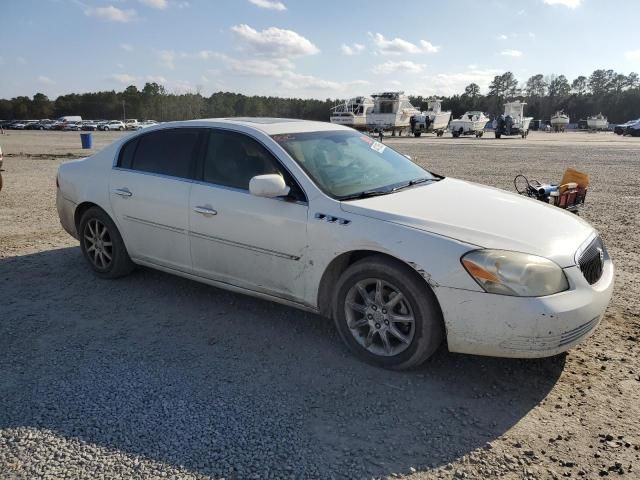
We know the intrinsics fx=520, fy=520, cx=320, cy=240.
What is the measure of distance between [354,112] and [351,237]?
5543 centimetres

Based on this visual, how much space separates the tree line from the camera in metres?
107

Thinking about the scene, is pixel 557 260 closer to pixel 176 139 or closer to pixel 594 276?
pixel 594 276

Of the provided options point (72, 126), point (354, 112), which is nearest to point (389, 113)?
point (354, 112)

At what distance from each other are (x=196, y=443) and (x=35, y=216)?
7.26 metres

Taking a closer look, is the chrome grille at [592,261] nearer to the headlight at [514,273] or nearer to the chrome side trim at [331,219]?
the headlight at [514,273]

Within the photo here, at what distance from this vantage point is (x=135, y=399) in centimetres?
A: 319

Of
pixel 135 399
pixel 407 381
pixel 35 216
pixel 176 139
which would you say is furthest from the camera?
pixel 35 216

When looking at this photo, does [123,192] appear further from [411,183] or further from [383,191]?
[411,183]

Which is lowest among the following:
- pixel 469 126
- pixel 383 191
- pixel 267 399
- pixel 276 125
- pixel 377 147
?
pixel 267 399

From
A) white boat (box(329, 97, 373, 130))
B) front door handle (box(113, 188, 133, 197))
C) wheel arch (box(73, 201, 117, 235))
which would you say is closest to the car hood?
front door handle (box(113, 188, 133, 197))

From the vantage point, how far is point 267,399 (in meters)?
3.21

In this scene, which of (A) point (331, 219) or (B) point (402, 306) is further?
(A) point (331, 219)

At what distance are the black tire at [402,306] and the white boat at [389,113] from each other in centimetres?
5230

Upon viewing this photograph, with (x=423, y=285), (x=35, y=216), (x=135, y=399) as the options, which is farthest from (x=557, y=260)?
(x=35, y=216)
